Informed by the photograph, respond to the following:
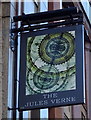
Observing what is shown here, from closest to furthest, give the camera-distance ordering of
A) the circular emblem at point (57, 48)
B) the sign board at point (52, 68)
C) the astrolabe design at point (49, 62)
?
the sign board at point (52, 68) → the astrolabe design at point (49, 62) → the circular emblem at point (57, 48)

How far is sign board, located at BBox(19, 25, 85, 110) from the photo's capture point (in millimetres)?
12922

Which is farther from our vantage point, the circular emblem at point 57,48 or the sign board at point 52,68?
the circular emblem at point 57,48

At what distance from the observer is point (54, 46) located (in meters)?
13.6

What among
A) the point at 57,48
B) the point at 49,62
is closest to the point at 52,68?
the point at 49,62

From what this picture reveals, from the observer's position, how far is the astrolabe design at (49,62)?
1324 cm

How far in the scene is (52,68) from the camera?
44.1 ft

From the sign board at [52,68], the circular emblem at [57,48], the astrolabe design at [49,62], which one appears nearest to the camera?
the sign board at [52,68]

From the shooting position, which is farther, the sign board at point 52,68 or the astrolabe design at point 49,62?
the astrolabe design at point 49,62

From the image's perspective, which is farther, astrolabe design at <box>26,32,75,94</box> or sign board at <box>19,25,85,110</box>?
astrolabe design at <box>26,32,75,94</box>

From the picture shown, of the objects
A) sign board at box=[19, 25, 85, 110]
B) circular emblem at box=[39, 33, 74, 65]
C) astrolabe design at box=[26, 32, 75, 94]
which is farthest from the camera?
circular emblem at box=[39, 33, 74, 65]

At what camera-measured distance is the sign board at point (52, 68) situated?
12.9 metres

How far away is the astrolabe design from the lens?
13.2 metres

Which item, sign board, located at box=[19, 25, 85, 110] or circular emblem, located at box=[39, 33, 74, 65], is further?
circular emblem, located at box=[39, 33, 74, 65]

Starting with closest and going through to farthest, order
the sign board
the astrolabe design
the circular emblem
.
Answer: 1. the sign board
2. the astrolabe design
3. the circular emblem
